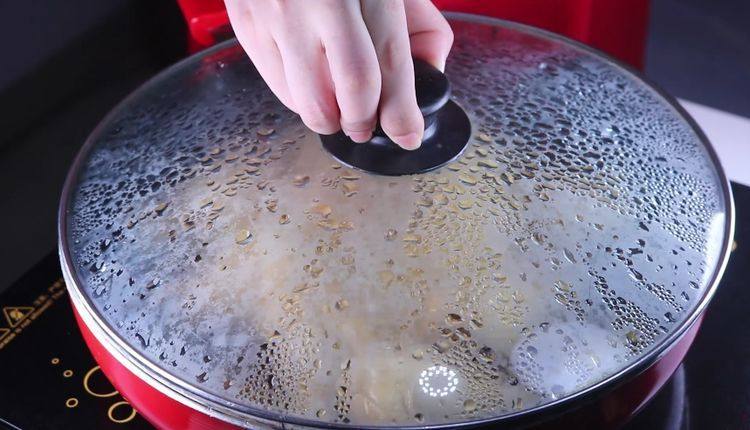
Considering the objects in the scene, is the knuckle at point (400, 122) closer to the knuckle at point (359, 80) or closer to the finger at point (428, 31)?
the knuckle at point (359, 80)

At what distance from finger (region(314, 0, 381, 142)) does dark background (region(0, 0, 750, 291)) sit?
0.76 meters

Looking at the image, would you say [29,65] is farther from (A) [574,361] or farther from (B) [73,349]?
(A) [574,361]

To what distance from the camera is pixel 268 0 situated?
0.76 m

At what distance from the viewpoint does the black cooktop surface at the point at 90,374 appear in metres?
0.88

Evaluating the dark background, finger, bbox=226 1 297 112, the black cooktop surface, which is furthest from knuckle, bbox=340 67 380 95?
the dark background

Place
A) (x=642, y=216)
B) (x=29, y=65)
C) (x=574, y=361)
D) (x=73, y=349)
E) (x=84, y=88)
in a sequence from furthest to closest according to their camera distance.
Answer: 1. (x=84, y=88)
2. (x=29, y=65)
3. (x=73, y=349)
4. (x=642, y=216)
5. (x=574, y=361)

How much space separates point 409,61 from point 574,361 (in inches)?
12.3

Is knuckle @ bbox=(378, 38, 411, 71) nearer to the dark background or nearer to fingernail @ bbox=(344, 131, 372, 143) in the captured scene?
fingernail @ bbox=(344, 131, 372, 143)

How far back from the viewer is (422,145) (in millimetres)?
853

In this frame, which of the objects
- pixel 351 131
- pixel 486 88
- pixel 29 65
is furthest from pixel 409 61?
pixel 29 65

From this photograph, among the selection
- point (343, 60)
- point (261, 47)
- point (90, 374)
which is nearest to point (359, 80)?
point (343, 60)

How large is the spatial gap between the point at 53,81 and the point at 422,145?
3.13 feet

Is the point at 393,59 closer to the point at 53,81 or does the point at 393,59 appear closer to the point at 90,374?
the point at 90,374

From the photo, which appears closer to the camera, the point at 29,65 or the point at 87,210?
the point at 87,210
